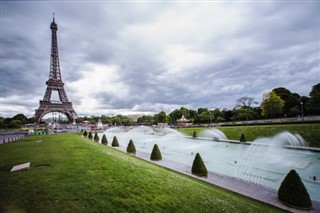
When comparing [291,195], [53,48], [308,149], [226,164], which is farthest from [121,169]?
[53,48]

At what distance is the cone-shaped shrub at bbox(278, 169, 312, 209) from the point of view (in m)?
6.69

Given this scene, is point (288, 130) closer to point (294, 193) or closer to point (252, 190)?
point (252, 190)

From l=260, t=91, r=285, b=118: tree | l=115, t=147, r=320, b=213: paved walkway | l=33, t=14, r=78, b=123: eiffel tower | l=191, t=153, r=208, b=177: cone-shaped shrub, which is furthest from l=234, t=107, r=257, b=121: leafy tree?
l=33, t=14, r=78, b=123: eiffel tower

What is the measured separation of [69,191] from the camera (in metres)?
5.20

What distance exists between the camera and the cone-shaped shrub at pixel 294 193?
21.9 feet

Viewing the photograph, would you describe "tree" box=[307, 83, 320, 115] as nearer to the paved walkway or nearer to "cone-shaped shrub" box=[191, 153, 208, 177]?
the paved walkway

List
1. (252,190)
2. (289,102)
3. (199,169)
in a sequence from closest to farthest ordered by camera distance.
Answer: (252,190)
(199,169)
(289,102)

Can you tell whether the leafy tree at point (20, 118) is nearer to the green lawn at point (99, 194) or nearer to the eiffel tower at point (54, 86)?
the eiffel tower at point (54, 86)

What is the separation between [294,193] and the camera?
681 centimetres

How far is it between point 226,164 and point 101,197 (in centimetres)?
1244

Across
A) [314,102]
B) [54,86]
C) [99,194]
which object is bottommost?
[99,194]

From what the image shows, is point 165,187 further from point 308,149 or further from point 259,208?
point 308,149

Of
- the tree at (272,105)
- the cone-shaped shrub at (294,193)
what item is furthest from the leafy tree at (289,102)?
the cone-shaped shrub at (294,193)

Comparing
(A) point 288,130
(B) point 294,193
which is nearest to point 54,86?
(A) point 288,130
